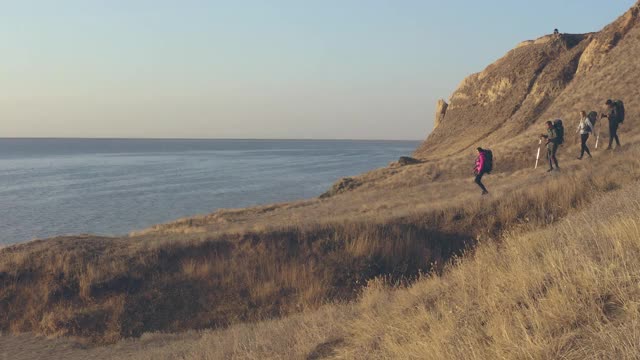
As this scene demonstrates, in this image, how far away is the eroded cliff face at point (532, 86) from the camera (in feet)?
117

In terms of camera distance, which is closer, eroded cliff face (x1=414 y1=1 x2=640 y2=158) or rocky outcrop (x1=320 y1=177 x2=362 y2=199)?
rocky outcrop (x1=320 y1=177 x2=362 y2=199)

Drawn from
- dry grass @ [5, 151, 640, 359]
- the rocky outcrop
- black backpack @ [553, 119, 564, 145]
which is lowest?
the rocky outcrop

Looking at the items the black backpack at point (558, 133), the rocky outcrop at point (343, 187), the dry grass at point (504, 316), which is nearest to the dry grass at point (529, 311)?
the dry grass at point (504, 316)

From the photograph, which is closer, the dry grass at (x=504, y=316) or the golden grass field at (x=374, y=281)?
the dry grass at (x=504, y=316)

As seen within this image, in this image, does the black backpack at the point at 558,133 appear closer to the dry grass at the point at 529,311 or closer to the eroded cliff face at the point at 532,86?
the dry grass at the point at 529,311

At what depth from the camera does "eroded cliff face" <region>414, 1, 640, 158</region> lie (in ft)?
117

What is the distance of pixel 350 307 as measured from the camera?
24.8 ft

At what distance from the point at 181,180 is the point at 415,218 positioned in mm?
49286

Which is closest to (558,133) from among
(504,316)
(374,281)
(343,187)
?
(374,281)

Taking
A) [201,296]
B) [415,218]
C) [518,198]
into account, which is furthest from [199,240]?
[518,198]

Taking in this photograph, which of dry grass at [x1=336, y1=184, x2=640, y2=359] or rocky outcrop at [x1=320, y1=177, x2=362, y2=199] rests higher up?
dry grass at [x1=336, y1=184, x2=640, y2=359]

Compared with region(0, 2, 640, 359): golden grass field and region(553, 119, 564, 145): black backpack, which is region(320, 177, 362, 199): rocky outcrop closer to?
region(0, 2, 640, 359): golden grass field

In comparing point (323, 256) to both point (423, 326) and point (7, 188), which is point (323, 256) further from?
point (7, 188)

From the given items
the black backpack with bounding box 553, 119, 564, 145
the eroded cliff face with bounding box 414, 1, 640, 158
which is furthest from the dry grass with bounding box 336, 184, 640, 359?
the eroded cliff face with bounding box 414, 1, 640, 158
